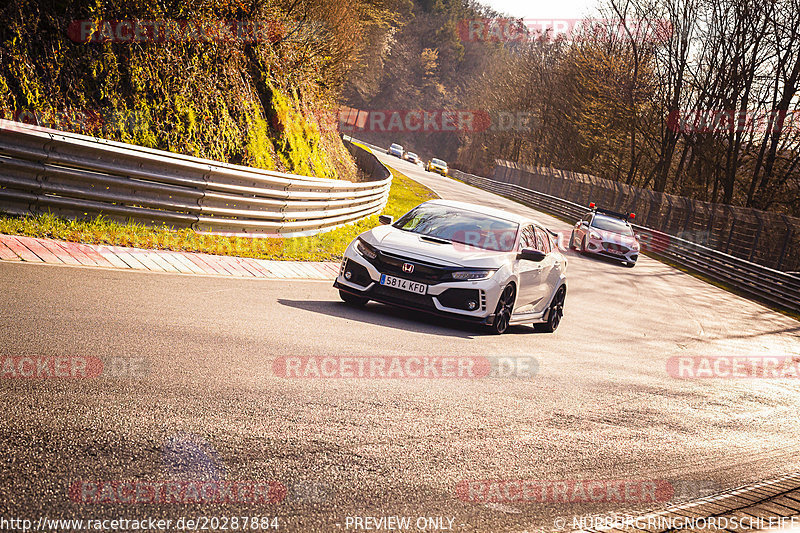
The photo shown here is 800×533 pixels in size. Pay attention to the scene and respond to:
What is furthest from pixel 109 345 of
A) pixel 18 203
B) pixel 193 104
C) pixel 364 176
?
pixel 364 176

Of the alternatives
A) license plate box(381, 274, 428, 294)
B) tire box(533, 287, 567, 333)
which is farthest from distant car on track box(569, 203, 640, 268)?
license plate box(381, 274, 428, 294)

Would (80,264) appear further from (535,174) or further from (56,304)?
(535,174)

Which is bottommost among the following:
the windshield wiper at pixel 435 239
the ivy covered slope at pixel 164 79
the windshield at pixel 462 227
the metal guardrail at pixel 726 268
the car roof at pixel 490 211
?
the metal guardrail at pixel 726 268

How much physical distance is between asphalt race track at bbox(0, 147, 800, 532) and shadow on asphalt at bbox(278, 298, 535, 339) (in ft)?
0.19

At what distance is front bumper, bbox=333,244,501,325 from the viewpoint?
9438 millimetres

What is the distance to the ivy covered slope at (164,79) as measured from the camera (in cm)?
1266

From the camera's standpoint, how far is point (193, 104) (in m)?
16.1

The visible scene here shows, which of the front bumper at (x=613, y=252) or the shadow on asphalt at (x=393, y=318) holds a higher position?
the shadow on asphalt at (x=393, y=318)

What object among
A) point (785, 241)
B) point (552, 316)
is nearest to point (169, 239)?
point (552, 316)

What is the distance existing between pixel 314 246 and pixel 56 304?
359 inches

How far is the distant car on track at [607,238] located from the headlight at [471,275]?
66.2 feet

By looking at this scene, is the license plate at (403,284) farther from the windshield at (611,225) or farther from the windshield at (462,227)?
the windshield at (611,225)

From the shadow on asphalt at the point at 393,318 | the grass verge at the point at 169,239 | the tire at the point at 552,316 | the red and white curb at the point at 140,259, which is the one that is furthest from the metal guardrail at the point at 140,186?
the tire at the point at 552,316

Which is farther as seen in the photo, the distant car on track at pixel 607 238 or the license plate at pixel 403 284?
the distant car on track at pixel 607 238
